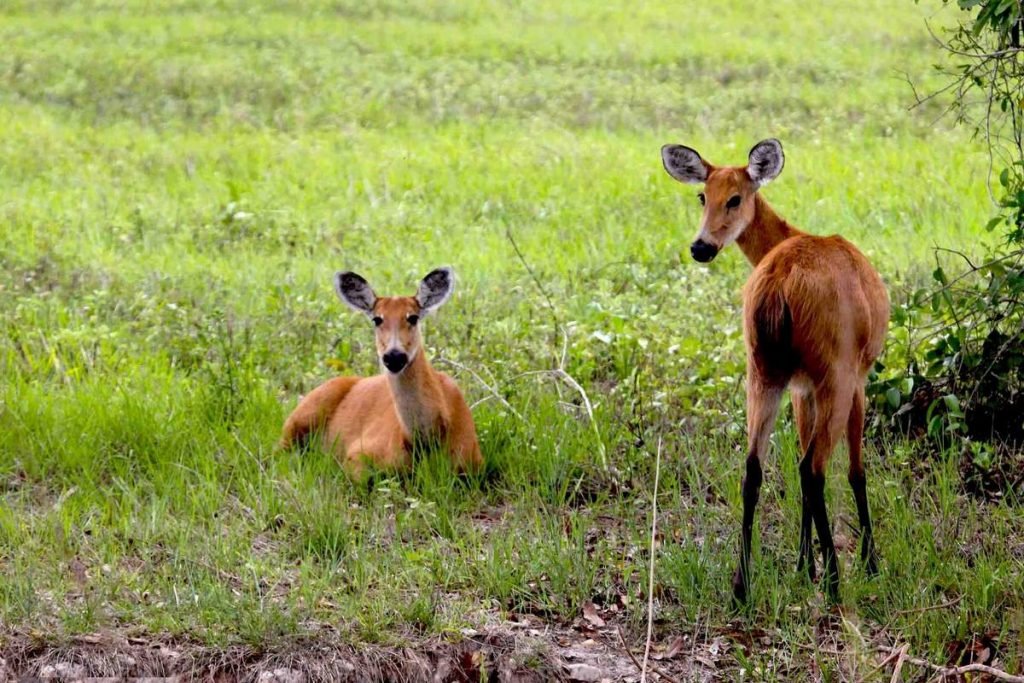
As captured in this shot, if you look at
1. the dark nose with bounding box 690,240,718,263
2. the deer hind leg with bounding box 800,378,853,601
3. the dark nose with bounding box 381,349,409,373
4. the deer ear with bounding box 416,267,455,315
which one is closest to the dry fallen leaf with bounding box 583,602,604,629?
the deer hind leg with bounding box 800,378,853,601

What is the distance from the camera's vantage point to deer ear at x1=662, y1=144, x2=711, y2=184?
602 cm

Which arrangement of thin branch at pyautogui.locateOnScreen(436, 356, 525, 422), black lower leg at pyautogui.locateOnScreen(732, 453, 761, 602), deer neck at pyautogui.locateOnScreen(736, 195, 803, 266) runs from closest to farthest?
black lower leg at pyautogui.locateOnScreen(732, 453, 761, 602)
deer neck at pyautogui.locateOnScreen(736, 195, 803, 266)
thin branch at pyautogui.locateOnScreen(436, 356, 525, 422)

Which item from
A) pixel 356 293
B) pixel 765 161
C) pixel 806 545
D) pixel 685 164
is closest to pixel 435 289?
pixel 356 293

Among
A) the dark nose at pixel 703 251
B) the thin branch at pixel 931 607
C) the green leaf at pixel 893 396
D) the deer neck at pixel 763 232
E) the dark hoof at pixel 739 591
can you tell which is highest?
the deer neck at pixel 763 232

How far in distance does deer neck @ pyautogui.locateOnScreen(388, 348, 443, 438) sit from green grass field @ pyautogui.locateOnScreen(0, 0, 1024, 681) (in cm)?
24

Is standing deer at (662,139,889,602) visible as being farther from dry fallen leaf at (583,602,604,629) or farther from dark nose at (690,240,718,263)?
dry fallen leaf at (583,602,604,629)

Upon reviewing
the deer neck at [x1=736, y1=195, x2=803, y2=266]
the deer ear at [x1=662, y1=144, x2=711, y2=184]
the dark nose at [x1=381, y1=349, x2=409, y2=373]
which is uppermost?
the deer ear at [x1=662, y1=144, x2=711, y2=184]

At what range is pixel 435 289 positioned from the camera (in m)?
6.72

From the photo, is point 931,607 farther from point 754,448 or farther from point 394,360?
point 394,360

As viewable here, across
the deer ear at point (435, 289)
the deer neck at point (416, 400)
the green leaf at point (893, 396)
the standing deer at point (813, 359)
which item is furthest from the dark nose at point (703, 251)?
the deer neck at point (416, 400)

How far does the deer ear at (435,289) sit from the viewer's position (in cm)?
662

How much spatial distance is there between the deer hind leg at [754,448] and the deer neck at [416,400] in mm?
1847

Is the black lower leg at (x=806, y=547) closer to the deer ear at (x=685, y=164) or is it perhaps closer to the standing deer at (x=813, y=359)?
the standing deer at (x=813, y=359)

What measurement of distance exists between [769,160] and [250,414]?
279 centimetres
